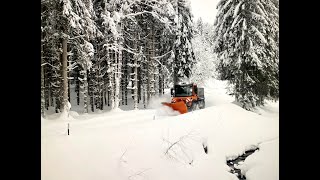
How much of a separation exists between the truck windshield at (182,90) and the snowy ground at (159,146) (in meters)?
4.85

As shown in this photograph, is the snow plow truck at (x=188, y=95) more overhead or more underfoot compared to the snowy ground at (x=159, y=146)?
more overhead

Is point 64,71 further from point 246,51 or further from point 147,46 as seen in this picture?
point 246,51

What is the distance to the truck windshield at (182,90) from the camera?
11539mm

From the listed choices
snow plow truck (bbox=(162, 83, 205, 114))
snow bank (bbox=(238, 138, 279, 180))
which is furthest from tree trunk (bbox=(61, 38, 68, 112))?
snow plow truck (bbox=(162, 83, 205, 114))

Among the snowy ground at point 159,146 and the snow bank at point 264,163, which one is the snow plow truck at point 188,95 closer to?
the snowy ground at point 159,146

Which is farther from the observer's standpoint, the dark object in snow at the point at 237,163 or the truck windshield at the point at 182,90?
the truck windshield at the point at 182,90

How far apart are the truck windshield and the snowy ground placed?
4849 millimetres

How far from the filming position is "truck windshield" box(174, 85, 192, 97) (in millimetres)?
11539

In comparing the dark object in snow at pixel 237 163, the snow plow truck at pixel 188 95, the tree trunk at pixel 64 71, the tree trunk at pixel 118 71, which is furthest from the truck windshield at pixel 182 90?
the dark object in snow at pixel 237 163

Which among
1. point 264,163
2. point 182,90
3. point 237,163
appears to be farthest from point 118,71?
point 264,163

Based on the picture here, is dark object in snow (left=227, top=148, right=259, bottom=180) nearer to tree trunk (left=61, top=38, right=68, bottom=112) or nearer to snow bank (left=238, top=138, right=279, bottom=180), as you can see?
snow bank (left=238, top=138, right=279, bottom=180)
